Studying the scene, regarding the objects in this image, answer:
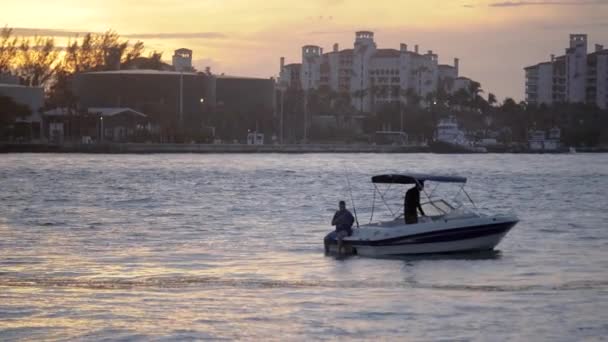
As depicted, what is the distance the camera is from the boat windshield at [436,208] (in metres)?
28.9

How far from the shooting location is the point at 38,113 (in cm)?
14250

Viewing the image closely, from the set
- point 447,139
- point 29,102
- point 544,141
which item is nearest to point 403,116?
point 447,139

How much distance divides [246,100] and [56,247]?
130750 millimetres

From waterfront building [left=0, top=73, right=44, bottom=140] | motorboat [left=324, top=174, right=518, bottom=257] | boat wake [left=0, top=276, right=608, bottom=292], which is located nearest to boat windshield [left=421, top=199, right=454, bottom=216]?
motorboat [left=324, top=174, right=518, bottom=257]

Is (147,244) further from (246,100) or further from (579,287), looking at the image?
(246,100)

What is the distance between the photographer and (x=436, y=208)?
1139 inches

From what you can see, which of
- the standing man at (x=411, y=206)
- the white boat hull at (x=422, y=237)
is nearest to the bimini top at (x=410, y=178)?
the standing man at (x=411, y=206)

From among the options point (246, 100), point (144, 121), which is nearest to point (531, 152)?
point (246, 100)

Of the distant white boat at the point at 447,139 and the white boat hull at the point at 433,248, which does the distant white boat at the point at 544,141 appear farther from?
the white boat hull at the point at 433,248

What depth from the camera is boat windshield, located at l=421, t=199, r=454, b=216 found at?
28.9 m

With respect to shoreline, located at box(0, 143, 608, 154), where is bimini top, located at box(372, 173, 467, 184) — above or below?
above

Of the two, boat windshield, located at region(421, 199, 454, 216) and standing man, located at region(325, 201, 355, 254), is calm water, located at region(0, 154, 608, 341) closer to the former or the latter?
standing man, located at region(325, 201, 355, 254)

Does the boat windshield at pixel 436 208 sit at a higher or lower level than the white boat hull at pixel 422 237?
higher

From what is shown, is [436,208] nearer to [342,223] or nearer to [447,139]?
[342,223]
